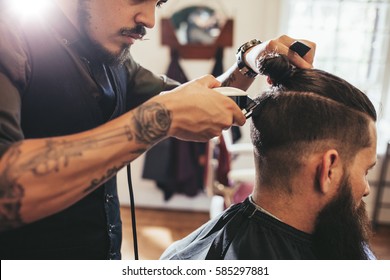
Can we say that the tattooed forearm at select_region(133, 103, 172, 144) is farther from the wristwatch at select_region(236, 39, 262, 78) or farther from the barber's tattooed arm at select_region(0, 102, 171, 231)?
the wristwatch at select_region(236, 39, 262, 78)

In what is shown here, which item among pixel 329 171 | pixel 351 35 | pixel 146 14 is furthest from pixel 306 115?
pixel 351 35

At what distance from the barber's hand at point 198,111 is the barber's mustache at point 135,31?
236 millimetres

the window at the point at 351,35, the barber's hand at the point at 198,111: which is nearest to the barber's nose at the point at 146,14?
the barber's hand at the point at 198,111

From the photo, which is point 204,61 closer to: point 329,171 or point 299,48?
point 299,48

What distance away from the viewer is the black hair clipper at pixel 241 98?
0.81 metres

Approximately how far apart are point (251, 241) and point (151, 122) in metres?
0.44

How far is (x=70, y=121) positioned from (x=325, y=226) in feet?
2.23

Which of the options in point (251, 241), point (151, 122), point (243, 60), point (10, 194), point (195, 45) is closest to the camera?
point (10, 194)

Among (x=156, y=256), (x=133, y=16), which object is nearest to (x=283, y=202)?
(x=133, y=16)

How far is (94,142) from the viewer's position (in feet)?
2.16

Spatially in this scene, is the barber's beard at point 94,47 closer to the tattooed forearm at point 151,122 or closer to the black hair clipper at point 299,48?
the tattooed forearm at point 151,122

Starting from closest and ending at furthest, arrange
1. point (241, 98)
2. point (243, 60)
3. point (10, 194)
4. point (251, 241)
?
point (10, 194), point (241, 98), point (251, 241), point (243, 60)

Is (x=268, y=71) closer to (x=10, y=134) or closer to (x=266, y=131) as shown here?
(x=266, y=131)

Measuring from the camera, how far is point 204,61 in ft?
9.36
